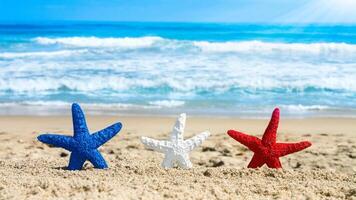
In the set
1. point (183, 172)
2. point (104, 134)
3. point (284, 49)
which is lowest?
point (183, 172)

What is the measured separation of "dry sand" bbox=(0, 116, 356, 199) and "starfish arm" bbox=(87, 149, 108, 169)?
74 mm

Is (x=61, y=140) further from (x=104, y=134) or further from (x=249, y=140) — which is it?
(x=249, y=140)

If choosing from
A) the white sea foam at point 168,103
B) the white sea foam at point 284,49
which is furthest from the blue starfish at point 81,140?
the white sea foam at point 284,49

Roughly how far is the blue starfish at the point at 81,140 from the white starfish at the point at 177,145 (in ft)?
1.10

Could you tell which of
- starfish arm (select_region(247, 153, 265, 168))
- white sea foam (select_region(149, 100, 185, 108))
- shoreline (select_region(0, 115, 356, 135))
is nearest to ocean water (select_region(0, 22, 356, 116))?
white sea foam (select_region(149, 100, 185, 108))

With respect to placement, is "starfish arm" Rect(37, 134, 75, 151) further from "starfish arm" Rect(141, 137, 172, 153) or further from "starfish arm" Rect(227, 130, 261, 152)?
"starfish arm" Rect(227, 130, 261, 152)

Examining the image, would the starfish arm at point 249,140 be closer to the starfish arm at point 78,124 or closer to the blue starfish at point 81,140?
the blue starfish at point 81,140

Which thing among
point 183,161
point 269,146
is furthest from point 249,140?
point 183,161

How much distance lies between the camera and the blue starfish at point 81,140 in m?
4.71

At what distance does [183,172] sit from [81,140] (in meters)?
0.93

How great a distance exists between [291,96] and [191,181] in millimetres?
7986

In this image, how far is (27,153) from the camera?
6.59 metres

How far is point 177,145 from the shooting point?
482cm

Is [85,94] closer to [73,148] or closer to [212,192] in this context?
[73,148]
